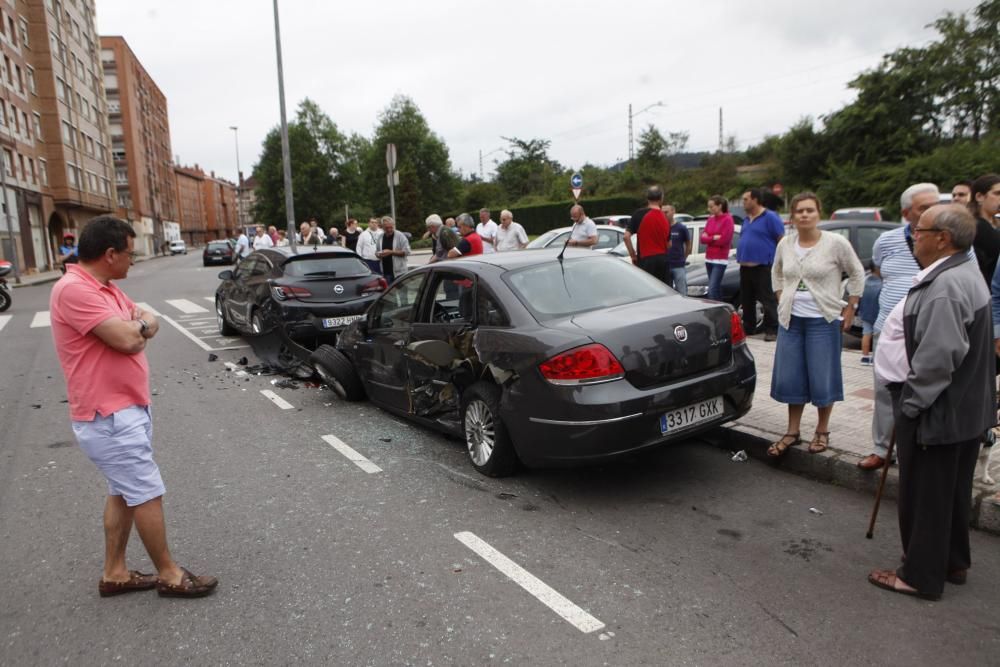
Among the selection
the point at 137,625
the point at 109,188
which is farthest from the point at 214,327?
the point at 109,188

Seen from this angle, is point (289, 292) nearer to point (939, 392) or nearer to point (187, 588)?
point (187, 588)

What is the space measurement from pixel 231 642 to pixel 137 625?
514 millimetres

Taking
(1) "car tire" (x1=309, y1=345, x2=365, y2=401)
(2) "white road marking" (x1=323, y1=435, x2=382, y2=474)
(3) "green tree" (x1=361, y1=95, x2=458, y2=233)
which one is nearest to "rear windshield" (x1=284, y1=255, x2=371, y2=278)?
(1) "car tire" (x1=309, y1=345, x2=365, y2=401)

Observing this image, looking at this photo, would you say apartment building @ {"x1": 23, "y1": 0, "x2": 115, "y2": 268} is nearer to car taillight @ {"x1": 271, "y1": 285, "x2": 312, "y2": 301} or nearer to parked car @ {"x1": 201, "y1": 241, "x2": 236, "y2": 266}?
parked car @ {"x1": 201, "y1": 241, "x2": 236, "y2": 266}

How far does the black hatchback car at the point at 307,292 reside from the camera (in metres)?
9.53

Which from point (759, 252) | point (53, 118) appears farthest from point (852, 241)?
point (53, 118)

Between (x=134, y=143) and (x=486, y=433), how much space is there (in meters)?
90.3

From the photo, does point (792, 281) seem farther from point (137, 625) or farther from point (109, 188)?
point (109, 188)

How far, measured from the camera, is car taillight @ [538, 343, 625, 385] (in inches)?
168

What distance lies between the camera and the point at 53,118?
48625 millimetres

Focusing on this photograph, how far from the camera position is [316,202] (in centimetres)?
7688

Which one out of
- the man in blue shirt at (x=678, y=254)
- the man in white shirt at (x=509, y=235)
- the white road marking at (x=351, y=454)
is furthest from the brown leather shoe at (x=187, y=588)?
the man in white shirt at (x=509, y=235)

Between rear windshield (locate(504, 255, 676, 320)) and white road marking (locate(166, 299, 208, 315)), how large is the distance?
42.3 ft

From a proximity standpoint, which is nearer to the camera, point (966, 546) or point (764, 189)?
point (966, 546)
